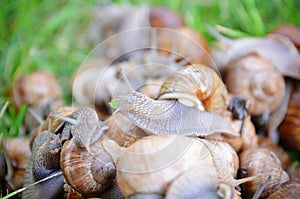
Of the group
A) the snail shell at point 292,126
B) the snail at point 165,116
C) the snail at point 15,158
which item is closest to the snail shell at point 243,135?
the snail at point 165,116

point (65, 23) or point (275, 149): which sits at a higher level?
point (65, 23)

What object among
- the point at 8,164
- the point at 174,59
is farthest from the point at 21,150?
the point at 174,59

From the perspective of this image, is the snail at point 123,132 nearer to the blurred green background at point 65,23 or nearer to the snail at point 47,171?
the snail at point 47,171

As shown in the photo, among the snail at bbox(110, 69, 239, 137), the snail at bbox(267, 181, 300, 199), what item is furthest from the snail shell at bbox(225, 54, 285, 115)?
the snail at bbox(267, 181, 300, 199)

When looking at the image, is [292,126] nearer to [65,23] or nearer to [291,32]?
[291,32]

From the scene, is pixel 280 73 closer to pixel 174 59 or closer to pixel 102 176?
pixel 174 59

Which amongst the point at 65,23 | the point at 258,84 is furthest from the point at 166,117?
the point at 65,23
